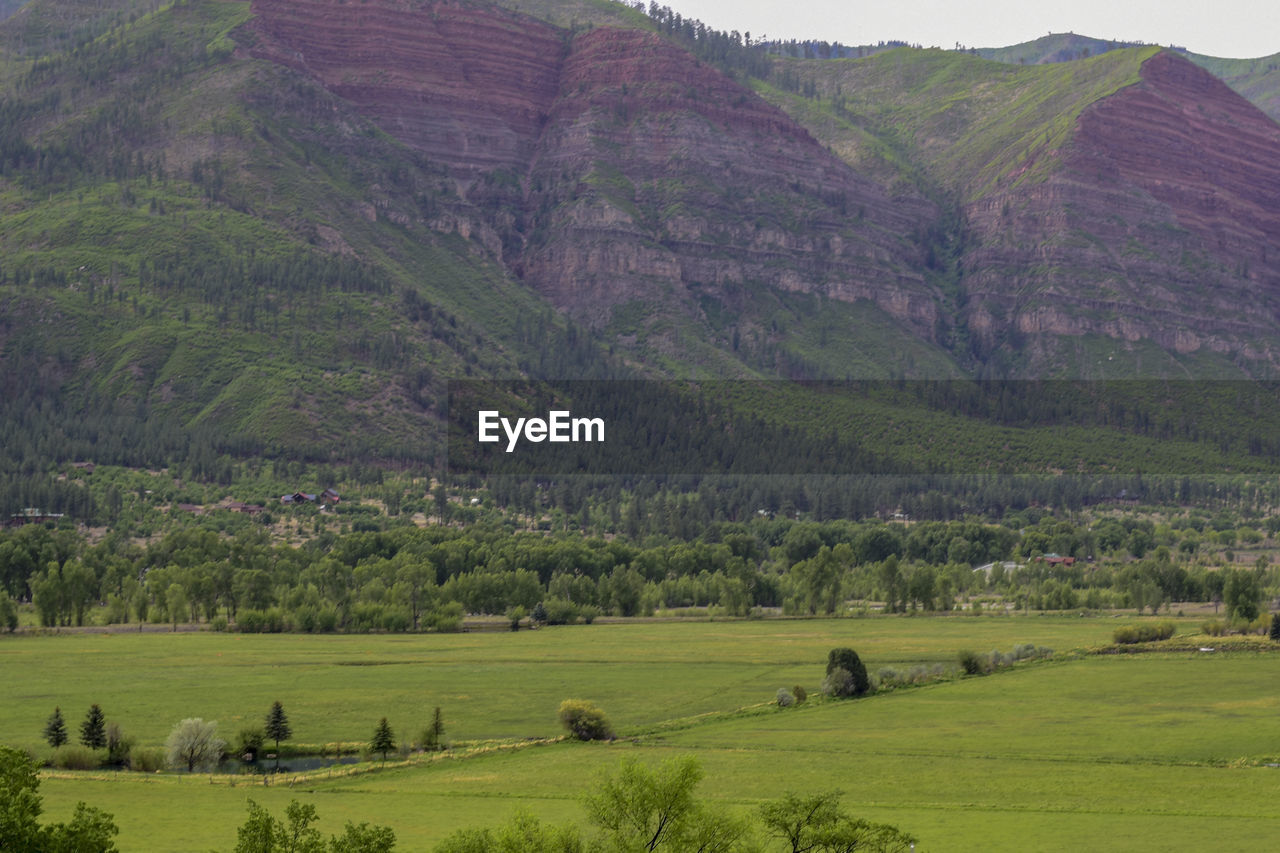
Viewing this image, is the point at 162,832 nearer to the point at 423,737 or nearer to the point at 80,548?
the point at 423,737

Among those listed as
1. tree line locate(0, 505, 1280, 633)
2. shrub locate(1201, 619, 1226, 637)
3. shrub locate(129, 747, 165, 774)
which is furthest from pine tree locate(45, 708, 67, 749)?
shrub locate(1201, 619, 1226, 637)

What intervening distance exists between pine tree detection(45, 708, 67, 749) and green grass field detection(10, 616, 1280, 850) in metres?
1.41

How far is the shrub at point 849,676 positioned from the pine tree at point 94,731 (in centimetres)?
4859

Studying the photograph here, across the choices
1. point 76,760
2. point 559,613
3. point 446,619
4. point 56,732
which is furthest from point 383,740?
point 559,613

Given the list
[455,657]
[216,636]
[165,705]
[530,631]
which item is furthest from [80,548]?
[165,705]

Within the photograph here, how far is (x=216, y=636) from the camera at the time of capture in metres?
152

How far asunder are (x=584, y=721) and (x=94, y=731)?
1149 inches

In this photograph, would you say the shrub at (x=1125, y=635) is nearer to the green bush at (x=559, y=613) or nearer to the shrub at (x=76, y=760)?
the green bush at (x=559, y=613)

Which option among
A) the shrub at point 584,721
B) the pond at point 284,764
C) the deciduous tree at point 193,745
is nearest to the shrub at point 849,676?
the shrub at point 584,721

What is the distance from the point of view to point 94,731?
315ft

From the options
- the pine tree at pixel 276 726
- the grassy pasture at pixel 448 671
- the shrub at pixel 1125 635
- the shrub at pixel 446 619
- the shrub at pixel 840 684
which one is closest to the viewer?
the pine tree at pixel 276 726

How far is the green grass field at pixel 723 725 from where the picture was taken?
78938mm

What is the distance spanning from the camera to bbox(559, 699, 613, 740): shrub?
99.9m

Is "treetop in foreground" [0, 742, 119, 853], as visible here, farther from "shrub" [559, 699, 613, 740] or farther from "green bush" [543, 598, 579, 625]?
"green bush" [543, 598, 579, 625]
